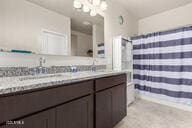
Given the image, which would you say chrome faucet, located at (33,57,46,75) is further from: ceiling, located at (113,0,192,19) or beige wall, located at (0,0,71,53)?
ceiling, located at (113,0,192,19)

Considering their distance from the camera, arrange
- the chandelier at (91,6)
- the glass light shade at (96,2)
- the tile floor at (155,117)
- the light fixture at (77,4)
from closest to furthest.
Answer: the tile floor at (155,117) → the light fixture at (77,4) → the chandelier at (91,6) → the glass light shade at (96,2)

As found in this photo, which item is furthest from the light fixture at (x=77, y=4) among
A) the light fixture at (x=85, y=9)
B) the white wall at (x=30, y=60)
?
the white wall at (x=30, y=60)

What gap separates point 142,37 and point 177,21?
0.94 metres

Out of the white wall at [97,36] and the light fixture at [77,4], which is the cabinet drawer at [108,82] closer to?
the white wall at [97,36]

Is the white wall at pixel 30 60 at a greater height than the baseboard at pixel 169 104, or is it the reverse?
the white wall at pixel 30 60

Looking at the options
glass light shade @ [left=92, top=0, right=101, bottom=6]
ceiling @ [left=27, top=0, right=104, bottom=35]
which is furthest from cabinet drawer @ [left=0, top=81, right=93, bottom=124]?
glass light shade @ [left=92, top=0, right=101, bottom=6]

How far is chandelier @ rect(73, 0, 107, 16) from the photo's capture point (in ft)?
6.62

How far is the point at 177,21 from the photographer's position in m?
2.95

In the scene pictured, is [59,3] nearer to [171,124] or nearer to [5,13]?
[5,13]

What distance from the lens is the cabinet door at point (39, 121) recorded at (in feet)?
2.34

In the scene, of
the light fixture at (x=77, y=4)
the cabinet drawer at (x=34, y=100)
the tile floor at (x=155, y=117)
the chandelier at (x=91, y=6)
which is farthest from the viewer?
the chandelier at (x=91, y=6)

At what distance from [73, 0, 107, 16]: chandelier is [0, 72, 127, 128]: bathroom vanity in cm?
127

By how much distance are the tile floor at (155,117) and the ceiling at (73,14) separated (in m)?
1.67

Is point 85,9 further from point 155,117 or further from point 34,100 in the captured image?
point 155,117
